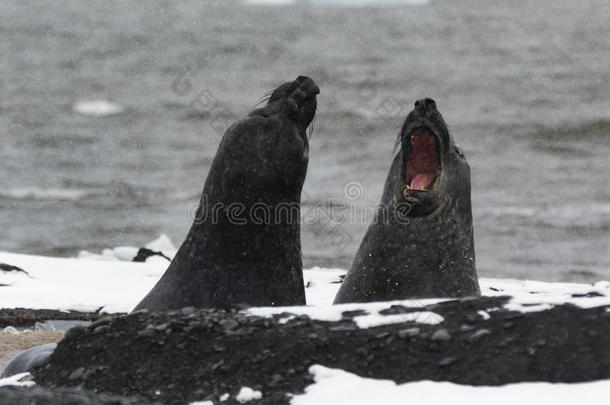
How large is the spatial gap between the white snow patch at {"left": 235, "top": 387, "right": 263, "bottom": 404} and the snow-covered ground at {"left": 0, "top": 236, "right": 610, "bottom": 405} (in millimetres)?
194

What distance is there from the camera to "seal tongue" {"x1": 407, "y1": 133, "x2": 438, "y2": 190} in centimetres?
628

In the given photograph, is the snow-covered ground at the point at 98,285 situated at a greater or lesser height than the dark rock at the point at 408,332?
greater

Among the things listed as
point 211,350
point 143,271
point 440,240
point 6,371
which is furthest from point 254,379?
point 143,271

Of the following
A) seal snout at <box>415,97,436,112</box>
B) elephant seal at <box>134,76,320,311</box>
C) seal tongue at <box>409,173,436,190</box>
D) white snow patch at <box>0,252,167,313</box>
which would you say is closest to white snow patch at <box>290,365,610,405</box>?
elephant seal at <box>134,76,320,311</box>

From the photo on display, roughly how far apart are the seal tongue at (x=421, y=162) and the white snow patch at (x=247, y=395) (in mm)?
2042

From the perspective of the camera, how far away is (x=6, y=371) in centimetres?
546

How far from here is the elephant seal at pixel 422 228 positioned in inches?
244

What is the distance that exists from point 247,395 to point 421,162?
87.3 inches

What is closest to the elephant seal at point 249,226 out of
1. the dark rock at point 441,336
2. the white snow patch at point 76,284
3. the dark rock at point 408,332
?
the dark rock at point 408,332

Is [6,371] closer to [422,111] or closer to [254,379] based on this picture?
[254,379]

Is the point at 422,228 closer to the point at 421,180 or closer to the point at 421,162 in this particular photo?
the point at 421,180

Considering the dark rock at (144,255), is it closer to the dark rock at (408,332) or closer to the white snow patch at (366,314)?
the white snow patch at (366,314)

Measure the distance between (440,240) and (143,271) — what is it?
194 inches

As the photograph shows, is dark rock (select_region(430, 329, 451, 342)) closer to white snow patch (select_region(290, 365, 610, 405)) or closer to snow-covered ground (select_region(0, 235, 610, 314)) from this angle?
white snow patch (select_region(290, 365, 610, 405))
